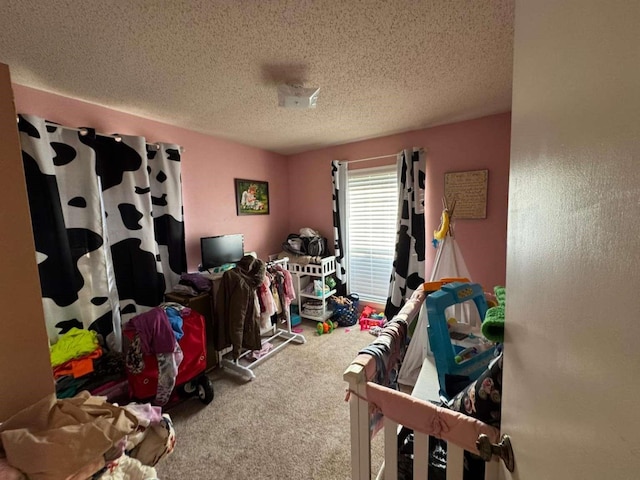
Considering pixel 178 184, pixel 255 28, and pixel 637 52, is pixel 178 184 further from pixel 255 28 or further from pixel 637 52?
pixel 637 52

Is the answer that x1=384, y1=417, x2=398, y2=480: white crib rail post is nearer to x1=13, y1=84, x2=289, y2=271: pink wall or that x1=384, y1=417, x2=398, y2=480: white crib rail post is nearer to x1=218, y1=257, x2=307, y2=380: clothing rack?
x1=218, y1=257, x2=307, y2=380: clothing rack

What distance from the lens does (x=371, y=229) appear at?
3.36 meters

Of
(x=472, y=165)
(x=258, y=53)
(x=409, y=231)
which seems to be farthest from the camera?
(x=409, y=231)

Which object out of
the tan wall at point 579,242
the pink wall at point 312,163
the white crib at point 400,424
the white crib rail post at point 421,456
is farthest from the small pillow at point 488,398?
the pink wall at point 312,163

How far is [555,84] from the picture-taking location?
1.24 ft

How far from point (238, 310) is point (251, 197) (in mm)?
1634

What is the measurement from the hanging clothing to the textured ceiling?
141 centimetres

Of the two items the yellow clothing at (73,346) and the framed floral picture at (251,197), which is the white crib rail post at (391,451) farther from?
the framed floral picture at (251,197)

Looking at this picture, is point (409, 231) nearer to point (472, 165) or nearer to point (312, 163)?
point (472, 165)

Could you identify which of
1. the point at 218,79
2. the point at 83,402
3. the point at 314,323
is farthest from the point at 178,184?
the point at 314,323

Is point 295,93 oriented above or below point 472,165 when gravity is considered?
above

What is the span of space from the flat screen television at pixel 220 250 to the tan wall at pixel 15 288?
5.42ft

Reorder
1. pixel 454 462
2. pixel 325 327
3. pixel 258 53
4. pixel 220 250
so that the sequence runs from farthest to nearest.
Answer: pixel 325 327, pixel 220 250, pixel 258 53, pixel 454 462

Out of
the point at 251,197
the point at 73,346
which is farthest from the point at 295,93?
the point at 73,346
